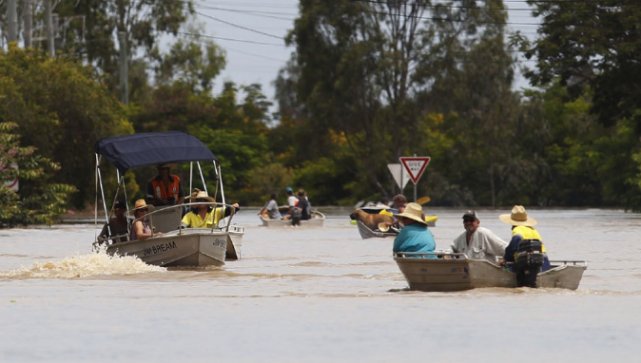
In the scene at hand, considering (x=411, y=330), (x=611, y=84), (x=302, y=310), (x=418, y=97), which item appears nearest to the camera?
(x=411, y=330)

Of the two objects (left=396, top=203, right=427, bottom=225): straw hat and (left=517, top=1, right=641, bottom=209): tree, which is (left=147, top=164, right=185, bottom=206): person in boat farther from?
(left=517, top=1, right=641, bottom=209): tree

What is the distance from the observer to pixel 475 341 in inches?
493

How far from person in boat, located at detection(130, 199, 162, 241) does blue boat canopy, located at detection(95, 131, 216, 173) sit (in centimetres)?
111

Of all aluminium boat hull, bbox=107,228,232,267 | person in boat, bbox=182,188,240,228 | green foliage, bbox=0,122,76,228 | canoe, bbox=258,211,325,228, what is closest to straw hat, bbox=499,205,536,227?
aluminium boat hull, bbox=107,228,232,267

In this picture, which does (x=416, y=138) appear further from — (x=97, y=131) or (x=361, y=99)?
(x=97, y=131)

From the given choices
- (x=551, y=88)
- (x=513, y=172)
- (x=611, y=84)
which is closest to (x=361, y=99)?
(x=513, y=172)

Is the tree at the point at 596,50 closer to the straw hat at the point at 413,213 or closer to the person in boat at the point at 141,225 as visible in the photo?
the person in boat at the point at 141,225

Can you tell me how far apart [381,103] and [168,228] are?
57318 mm

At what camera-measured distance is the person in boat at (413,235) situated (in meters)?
18.0

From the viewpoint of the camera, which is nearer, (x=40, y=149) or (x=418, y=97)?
(x=40, y=149)

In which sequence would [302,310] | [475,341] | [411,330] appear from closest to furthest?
[475,341] < [411,330] < [302,310]

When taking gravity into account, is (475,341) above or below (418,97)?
below

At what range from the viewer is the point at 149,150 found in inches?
985

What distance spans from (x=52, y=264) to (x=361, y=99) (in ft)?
192
